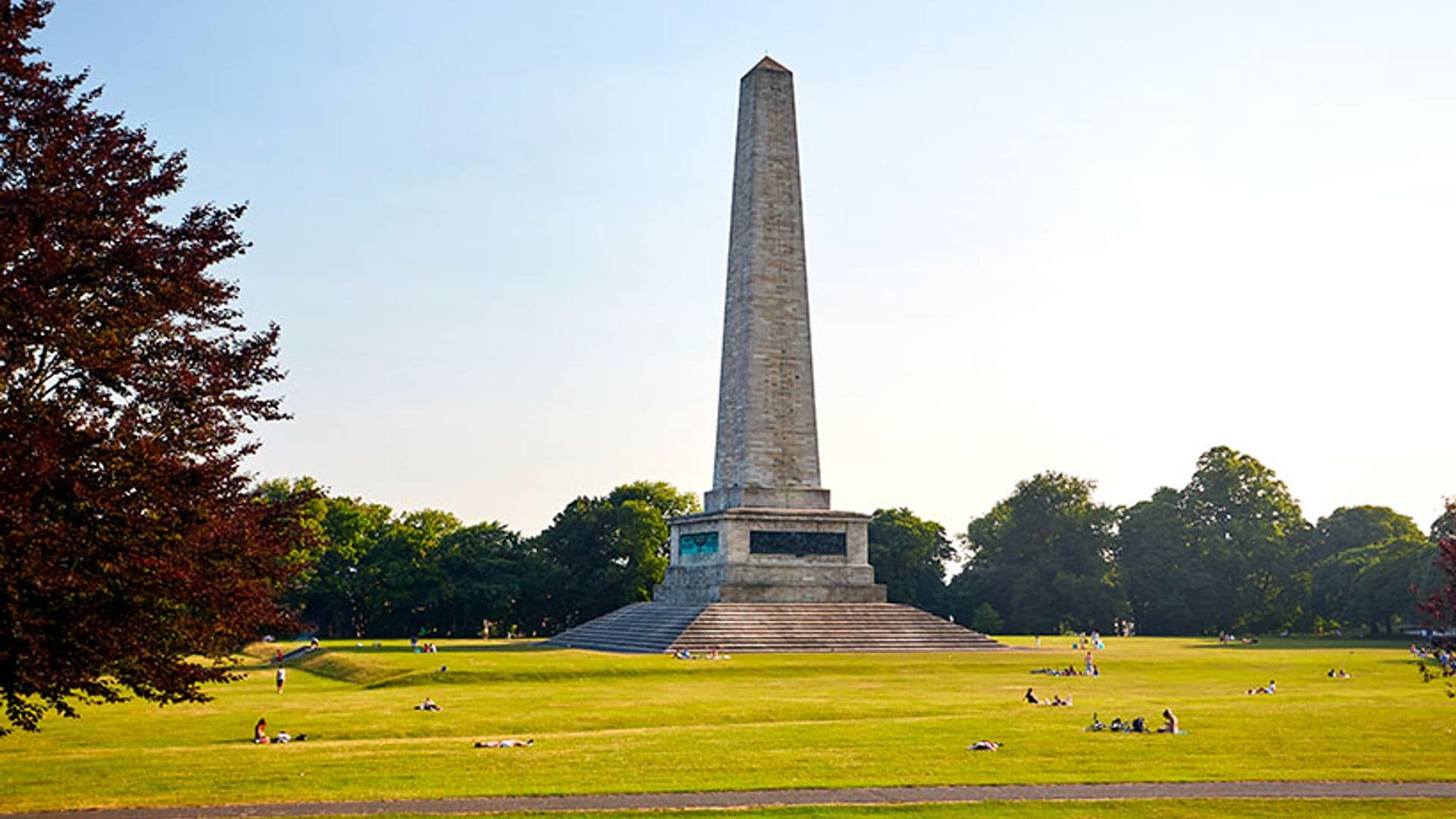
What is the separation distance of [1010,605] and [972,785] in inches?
3027

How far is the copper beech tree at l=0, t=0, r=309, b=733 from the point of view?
53.3 feet

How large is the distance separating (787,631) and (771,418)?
10619mm

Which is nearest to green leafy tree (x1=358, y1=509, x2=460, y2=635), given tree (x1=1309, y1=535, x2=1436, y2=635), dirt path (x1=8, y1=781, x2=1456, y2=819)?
tree (x1=1309, y1=535, x2=1436, y2=635)

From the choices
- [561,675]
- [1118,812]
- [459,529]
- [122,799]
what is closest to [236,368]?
[122,799]

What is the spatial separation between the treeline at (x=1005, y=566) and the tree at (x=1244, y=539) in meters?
0.12

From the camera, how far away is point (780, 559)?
201 feet

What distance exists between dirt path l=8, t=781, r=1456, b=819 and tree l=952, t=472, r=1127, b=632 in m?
71.9

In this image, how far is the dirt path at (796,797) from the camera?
19.2 m

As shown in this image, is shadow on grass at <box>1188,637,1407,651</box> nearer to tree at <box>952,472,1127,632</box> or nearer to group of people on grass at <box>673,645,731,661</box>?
tree at <box>952,472,1127,632</box>

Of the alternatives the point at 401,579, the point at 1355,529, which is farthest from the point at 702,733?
the point at 1355,529

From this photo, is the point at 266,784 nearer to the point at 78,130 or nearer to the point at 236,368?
the point at 236,368

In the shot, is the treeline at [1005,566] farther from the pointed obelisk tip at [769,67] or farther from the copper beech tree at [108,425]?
the copper beech tree at [108,425]

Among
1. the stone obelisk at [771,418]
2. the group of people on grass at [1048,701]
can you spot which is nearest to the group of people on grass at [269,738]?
the group of people on grass at [1048,701]

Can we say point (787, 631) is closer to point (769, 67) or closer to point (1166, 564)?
point (769, 67)
